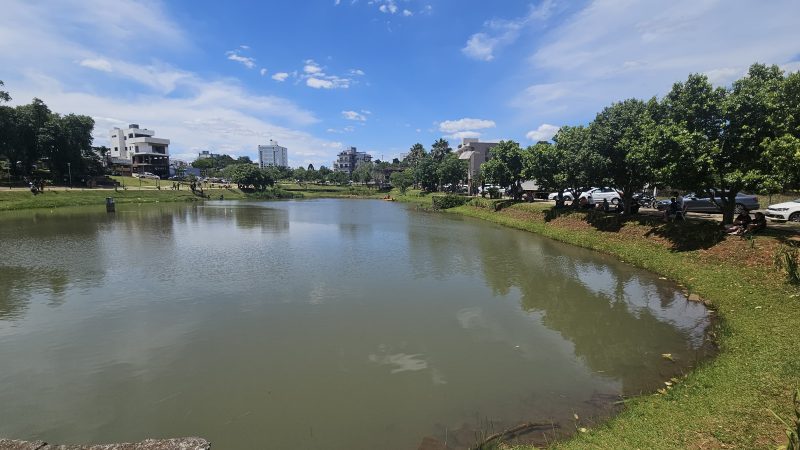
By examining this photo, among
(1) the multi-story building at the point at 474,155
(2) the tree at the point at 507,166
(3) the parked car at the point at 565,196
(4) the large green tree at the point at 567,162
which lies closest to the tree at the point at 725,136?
(4) the large green tree at the point at 567,162

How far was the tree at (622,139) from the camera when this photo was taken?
28.0 metres

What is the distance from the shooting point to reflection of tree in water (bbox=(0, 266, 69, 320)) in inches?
600

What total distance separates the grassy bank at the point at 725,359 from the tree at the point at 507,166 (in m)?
28.5

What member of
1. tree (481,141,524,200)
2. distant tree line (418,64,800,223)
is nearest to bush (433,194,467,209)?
tree (481,141,524,200)

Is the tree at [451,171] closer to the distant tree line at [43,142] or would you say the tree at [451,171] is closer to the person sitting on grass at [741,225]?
the person sitting on grass at [741,225]

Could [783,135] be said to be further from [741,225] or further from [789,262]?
[789,262]

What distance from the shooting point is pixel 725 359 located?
1059cm

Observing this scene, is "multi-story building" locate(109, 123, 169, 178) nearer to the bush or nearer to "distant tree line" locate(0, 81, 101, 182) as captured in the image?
"distant tree line" locate(0, 81, 101, 182)

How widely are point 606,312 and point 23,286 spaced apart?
26.0m

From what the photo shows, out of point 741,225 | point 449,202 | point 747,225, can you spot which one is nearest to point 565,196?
point 449,202

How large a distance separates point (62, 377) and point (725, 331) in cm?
1969

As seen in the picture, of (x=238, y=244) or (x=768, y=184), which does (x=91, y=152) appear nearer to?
(x=238, y=244)

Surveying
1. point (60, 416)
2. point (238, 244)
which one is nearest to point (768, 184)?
point (60, 416)

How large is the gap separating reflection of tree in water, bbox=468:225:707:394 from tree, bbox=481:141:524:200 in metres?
27.4
